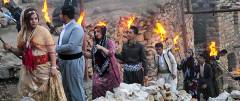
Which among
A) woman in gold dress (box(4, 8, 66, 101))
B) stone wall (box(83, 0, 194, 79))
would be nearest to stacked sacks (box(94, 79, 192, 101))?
woman in gold dress (box(4, 8, 66, 101))

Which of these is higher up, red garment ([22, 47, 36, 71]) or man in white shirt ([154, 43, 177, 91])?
red garment ([22, 47, 36, 71])

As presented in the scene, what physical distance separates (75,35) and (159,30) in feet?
19.1

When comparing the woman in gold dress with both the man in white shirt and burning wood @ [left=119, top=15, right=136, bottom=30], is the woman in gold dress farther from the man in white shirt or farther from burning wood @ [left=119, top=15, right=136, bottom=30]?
burning wood @ [left=119, top=15, right=136, bottom=30]

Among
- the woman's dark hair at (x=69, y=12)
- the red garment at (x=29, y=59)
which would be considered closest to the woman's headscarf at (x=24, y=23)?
the red garment at (x=29, y=59)

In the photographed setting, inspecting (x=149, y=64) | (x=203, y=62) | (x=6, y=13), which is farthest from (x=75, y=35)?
(x=6, y=13)

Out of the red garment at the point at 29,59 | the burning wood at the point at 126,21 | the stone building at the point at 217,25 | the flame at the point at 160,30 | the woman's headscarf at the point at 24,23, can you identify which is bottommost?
the stone building at the point at 217,25

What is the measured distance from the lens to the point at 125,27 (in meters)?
11.3

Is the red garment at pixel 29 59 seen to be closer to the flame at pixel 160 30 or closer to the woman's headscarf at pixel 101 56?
the woman's headscarf at pixel 101 56

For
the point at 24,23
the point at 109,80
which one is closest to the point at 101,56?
the point at 109,80

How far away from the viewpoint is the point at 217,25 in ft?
56.4

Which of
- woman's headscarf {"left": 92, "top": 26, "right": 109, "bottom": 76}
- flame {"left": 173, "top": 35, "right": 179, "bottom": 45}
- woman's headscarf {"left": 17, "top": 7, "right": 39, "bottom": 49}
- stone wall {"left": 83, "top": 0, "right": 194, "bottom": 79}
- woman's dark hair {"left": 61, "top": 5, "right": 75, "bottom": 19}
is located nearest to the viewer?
woman's headscarf {"left": 17, "top": 7, "right": 39, "bottom": 49}

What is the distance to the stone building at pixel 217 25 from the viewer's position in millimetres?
17297

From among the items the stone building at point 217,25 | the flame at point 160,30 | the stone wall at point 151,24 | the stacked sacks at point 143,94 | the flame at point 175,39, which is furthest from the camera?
the stone building at point 217,25

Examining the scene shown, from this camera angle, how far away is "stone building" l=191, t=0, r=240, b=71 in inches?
681
